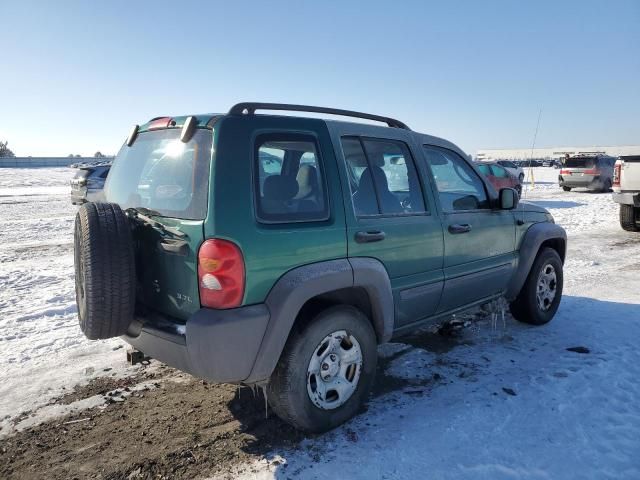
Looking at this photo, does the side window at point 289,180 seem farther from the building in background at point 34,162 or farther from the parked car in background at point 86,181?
the building in background at point 34,162

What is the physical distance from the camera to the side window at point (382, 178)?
3131 mm

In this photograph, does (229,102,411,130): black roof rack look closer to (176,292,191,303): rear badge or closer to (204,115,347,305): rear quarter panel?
(204,115,347,305): rear quarter panel

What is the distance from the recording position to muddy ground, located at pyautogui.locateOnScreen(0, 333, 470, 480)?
2.59m

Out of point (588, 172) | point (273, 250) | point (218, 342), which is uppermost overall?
point (588, 172)

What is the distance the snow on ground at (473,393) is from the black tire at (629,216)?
5359 mm

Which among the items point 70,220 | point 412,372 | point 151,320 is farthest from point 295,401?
point 70,220

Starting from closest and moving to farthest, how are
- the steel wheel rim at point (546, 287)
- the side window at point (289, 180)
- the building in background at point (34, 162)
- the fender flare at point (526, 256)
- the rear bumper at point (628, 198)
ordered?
1. the side window at point (289, 180)
2. the fender flare at point (526, 256)
3. the steel wheel rim at point (546, 287)
4. the rear bumper at point (628, 198)
5. the building in background at point (34, 162)

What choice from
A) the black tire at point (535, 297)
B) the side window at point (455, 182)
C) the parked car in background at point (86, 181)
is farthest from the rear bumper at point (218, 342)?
the parked car in background at point (86, 181)

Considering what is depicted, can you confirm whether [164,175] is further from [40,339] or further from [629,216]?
[629,216]

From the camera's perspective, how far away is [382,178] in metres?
3.39

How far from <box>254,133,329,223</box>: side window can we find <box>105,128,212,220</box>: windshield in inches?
12.2

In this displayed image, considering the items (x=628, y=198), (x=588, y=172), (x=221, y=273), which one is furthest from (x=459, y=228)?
(x=588, y=172)

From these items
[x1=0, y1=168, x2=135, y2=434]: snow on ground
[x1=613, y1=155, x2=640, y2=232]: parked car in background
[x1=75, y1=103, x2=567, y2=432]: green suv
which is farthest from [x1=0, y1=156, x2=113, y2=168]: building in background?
[x1=75, y1=103, x2=567, y2=432]: green suv

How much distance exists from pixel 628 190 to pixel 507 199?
8.08 m
